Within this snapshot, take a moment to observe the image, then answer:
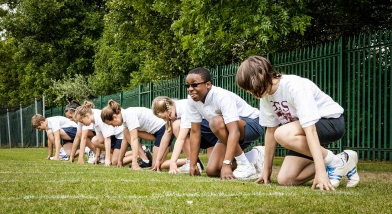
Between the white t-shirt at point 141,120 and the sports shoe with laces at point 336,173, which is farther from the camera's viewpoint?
the white t-shirt at point 141,120

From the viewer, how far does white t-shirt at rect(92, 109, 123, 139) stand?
Result: 442 inches

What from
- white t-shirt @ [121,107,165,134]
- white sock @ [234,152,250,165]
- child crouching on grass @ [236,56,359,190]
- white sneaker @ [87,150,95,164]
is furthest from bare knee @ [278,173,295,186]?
white sneaker @ [87,150,95,164]

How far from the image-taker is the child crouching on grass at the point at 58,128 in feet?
47.6

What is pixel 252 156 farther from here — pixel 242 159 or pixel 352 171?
pixel 352 171

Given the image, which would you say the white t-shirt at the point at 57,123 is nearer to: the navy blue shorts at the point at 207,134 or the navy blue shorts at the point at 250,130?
the navy blue shorts at the point at 207,134

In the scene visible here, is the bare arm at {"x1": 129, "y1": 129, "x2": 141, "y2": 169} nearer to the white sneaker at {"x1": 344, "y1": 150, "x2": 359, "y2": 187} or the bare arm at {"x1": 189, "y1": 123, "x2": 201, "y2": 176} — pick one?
the bare arm at {"x1": 189, "y1": 123, "x2": 201, "y2": 176}

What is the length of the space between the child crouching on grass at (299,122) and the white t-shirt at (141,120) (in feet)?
13.6

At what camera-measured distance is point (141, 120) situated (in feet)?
33.8

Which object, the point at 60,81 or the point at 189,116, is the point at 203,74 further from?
the point at 60,81

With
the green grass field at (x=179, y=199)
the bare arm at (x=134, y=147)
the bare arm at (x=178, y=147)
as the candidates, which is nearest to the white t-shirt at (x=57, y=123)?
the bare arm at (x=134, y=147)

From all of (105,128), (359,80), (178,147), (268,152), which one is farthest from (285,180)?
(105,128)

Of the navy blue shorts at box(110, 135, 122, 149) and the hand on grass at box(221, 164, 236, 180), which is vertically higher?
the hand on grass at box(221, 164, 236, 180)

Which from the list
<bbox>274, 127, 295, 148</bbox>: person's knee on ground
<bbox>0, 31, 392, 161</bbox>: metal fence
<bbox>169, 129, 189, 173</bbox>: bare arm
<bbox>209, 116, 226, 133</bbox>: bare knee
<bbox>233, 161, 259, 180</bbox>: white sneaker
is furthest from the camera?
<bbox>0, 31, 392, 161</bbox>: metal fence

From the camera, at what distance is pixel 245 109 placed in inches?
301
